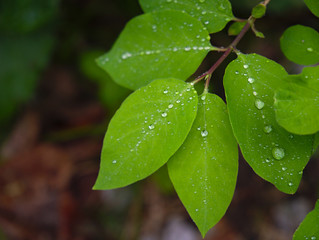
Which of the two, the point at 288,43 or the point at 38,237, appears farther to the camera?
the point at 38,237

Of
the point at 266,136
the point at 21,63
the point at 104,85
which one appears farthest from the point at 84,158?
the point at 266,136

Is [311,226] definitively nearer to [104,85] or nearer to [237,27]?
[237,27]

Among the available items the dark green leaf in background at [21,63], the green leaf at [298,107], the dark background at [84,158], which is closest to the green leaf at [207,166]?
the green leaf at [298,107]

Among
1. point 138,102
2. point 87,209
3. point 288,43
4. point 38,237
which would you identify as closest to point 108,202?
point 87,209

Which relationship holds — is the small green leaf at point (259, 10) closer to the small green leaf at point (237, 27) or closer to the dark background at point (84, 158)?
the small green leaf at point (237, 27)

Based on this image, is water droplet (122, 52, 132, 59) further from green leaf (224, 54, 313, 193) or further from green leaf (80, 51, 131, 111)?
green leaf (80, 51, 131, 111)

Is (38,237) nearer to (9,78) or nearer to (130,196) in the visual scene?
(130,196)

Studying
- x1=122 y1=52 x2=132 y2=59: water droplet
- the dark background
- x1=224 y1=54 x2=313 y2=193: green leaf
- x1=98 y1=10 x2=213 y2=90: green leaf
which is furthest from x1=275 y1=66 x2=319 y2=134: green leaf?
the dark background
